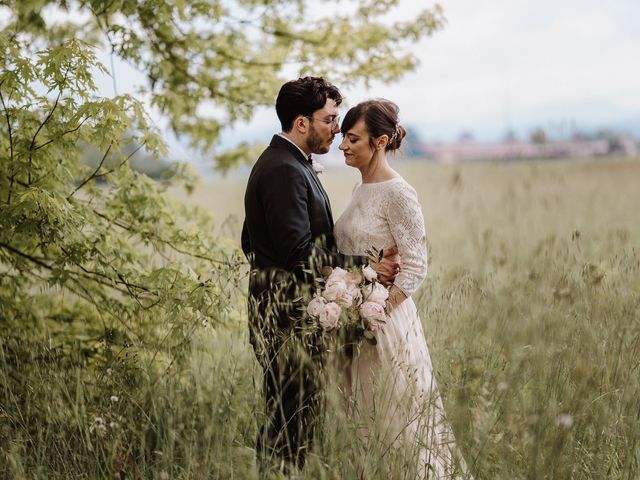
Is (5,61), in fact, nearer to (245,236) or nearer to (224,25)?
(245,236)

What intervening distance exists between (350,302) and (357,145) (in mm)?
881

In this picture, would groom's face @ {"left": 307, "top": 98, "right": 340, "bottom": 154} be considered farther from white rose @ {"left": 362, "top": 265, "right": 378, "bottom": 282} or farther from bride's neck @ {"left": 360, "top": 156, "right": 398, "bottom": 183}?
white rose @ {"left": 362, "top": 265, "right": 378, "bottom": 282}

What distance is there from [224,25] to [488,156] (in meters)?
2.63

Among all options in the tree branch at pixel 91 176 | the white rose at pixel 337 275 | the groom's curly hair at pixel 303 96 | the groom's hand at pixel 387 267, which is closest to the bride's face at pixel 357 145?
the groom's curly hair at pixel 303 96

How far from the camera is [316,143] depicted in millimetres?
Answer: 3770

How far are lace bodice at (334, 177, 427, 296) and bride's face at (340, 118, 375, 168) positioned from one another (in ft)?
0.49

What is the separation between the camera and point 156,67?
5.61 metres

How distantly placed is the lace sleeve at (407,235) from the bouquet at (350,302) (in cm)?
27

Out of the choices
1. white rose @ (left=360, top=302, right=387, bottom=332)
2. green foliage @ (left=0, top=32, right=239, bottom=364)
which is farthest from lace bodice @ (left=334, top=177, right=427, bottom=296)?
green foliage @ (left=0, top=32, right=239, bottom=364)

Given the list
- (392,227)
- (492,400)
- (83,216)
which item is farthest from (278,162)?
(492,400)

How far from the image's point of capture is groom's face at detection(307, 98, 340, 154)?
3.74m

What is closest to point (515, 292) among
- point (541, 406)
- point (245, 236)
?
point (541, 406)

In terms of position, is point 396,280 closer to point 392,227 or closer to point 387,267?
point 387,267

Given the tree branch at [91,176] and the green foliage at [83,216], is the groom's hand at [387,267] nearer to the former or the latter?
the green foliage at [83,216]
